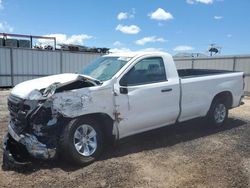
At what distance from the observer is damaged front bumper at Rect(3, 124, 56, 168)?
4.91m

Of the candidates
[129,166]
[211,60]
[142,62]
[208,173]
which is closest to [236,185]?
[208,173]

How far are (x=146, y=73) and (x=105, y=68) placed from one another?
82 cm

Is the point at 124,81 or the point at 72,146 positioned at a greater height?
the point at 124,81

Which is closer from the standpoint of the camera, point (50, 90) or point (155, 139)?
point (50, 90)

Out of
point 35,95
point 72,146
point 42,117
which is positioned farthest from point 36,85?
point 72,146

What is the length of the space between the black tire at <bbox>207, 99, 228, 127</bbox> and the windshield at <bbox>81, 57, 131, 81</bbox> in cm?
293

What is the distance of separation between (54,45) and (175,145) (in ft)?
60.8

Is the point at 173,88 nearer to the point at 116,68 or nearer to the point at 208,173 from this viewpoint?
the point at 116,68

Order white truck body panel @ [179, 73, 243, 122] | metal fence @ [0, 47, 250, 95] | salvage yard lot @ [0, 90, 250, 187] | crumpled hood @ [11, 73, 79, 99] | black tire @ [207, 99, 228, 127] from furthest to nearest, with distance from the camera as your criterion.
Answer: metal fence @ [0, 47, 250, 95] < black tire @ [207, 99, 228, 127] < white truck body panel @ [179, 73, 243, 122] < crumpled hood @ [11, 73, 79, 99] < salvage yard lot @ [0, 90, 250, 187]

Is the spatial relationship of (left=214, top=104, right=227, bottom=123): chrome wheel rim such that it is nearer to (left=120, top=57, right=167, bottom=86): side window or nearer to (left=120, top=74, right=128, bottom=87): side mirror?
(left=120, top=57, right=167, bottom=86): side window

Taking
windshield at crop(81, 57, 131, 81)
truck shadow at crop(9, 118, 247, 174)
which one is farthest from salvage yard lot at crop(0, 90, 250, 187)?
windshield at crop(81, 57, 131, 81)

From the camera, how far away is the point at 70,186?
4.43m

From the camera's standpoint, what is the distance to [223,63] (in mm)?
17531

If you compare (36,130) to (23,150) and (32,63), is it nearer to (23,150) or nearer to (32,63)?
(23,150)
